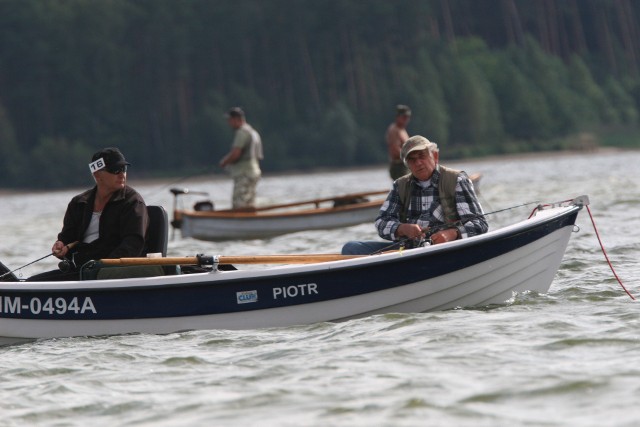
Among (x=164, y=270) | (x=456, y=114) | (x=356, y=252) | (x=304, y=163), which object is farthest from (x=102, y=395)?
(x=456, y=114)

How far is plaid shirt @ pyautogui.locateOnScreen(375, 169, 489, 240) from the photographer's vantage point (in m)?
9.25

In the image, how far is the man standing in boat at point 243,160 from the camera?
18453 millimetres

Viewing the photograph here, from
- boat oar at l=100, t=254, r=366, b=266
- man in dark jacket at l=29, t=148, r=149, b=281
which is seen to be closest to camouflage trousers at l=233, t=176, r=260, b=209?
man in dark jacket at l=29, t=148, r=149, b=281

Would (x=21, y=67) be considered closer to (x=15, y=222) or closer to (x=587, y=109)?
(x=587, y=109)

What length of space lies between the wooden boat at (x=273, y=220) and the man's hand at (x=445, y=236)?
31.2 ft

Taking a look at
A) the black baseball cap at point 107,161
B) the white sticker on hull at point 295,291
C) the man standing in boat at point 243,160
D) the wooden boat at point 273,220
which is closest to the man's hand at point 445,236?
the white sticker on hull at point 295,291

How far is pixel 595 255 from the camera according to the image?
1317 cm

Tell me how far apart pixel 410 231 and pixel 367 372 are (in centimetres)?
194

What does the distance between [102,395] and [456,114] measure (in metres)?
71.4

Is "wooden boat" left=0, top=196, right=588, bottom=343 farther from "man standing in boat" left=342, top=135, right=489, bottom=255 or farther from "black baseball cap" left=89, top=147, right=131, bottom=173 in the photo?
"black baseball cap" left=89, top=147, right=131, bottom=173

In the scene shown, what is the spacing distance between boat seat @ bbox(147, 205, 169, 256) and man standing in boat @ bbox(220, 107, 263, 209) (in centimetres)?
844

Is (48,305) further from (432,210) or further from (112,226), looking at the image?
(432,210)

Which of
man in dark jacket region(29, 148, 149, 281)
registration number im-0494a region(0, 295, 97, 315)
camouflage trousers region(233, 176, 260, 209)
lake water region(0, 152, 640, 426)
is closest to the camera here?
lake water region(0, 152, 640, 426)

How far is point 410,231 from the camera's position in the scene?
9.21 meters
